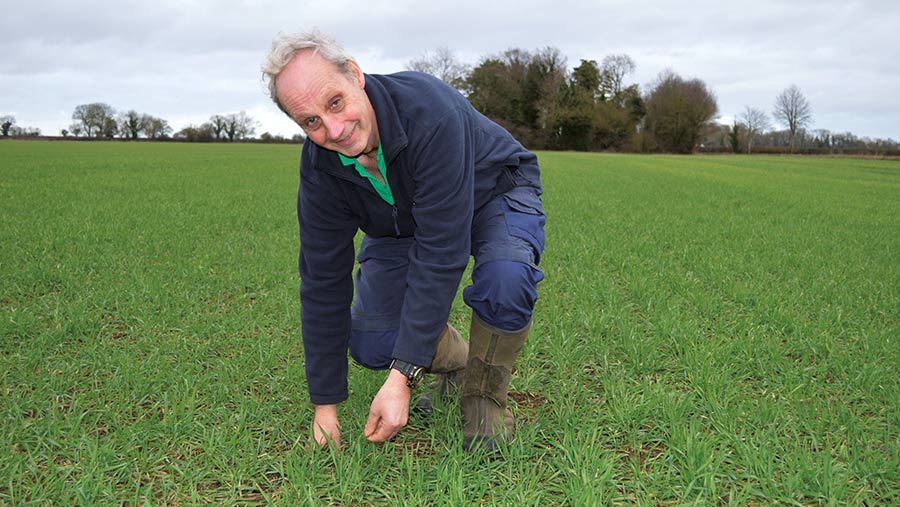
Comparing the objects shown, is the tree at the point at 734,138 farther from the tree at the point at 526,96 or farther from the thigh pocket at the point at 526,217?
the thigh pocket at the point at 526,217

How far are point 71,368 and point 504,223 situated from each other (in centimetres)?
207

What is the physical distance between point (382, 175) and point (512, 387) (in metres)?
1.18

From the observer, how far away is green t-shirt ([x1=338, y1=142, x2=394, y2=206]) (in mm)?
2002

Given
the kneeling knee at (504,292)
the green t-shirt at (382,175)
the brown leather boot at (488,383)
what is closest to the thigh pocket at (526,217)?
the kneeling knee at (504,292)

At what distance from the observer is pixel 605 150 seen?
191ft

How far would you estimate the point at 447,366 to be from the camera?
8.36 ft

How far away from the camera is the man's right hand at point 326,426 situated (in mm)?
2193

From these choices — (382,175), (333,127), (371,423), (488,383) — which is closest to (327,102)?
(333,127)

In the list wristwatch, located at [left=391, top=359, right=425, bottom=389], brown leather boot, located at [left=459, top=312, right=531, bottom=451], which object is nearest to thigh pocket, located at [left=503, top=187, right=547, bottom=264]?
brown leather boot, located at [left=459, top=312, right=531, bottom=451]

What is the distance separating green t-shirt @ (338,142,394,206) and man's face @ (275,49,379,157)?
0.10 meters

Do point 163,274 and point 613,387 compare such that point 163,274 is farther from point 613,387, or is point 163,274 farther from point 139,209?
point 139,209

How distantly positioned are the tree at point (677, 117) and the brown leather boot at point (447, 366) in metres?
60.4

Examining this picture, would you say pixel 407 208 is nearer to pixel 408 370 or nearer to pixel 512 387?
pixel 408 370

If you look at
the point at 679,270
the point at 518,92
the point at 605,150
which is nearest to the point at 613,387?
the point at 679,270
